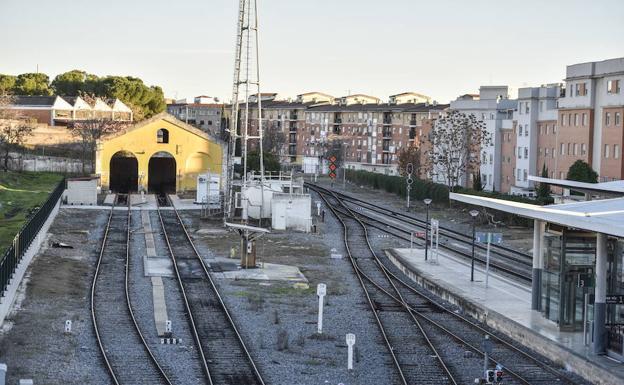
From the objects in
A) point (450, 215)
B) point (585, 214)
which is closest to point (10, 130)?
point (450, 215)

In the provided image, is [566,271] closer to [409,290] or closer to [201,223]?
[409,290]

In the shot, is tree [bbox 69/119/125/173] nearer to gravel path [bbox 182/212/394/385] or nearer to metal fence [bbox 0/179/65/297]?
metal fence [bbox 0/179/65/297]

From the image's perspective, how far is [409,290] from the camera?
103 feet

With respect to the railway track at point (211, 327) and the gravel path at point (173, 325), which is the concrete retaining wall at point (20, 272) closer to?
the gravel path at point (173, 325)

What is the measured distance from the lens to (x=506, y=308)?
86.3ft

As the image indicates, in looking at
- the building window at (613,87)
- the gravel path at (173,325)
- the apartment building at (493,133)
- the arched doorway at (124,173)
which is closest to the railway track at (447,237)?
the gravel path at (173,325)

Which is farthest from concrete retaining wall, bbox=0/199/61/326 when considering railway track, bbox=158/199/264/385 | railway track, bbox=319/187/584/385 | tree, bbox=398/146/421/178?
tree, bbox=398/146/421/178

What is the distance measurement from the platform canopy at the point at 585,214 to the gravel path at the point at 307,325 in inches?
171

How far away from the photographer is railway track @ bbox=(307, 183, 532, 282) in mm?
37031

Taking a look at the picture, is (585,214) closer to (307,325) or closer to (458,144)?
(307,325)

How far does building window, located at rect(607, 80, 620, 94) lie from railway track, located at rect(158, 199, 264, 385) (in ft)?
109

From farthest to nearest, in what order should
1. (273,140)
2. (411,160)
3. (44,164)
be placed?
(273,140)
(411,160)
(44,164)

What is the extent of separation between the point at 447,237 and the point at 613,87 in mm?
21487

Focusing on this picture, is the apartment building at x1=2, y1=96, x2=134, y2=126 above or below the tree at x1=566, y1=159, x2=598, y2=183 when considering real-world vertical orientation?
above
